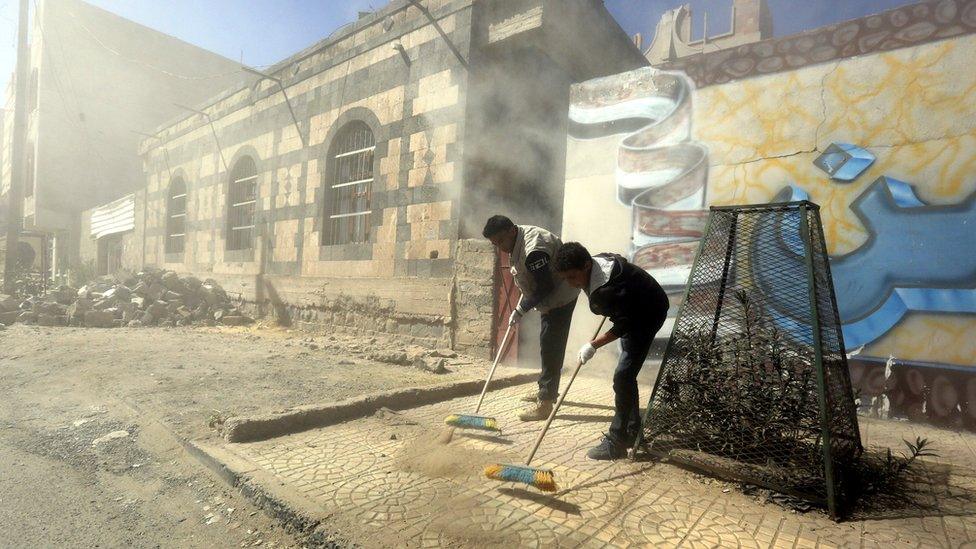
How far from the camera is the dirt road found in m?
2.44

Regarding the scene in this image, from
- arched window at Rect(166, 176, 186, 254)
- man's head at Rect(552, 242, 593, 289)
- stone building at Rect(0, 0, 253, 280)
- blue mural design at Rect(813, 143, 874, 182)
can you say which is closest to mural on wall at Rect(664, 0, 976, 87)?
blue mural design at Rect(813, 143, 874, 182)

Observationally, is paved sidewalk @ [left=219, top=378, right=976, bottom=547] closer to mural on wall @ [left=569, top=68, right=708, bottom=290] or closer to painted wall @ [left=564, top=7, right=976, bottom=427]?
painted wall @ [left=564, top=7, right=976, bottom=427]

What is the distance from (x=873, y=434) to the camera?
399 cm

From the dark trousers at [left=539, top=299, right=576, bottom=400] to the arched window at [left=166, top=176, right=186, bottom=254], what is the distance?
48.7ft

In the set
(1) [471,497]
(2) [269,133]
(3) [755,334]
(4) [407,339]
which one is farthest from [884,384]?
(2) [269,133]

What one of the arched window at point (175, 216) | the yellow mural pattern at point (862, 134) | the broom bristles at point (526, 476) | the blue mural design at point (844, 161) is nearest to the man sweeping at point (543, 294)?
the broom bristles at point (526, 476)

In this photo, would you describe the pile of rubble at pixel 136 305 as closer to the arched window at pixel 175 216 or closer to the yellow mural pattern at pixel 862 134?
the arched window at pixel 175 216

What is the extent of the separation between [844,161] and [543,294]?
344 centimetres

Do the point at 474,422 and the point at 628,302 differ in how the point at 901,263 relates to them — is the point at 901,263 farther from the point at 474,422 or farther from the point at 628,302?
the point at 474,422

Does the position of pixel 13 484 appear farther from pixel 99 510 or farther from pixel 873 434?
pixel 873 434

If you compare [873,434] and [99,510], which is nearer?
[99,510]

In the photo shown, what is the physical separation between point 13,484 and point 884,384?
672 cm

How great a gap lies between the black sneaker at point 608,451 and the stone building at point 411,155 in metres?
3.60

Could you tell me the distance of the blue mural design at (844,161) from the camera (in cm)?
469
